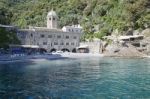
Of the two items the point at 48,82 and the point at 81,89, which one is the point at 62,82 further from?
the point at 81,89

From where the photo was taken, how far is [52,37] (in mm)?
92250

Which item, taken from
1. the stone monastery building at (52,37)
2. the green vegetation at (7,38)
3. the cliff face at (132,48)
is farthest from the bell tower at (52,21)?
the cliff face at (132,48)

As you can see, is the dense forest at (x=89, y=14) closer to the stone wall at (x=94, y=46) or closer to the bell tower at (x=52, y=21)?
the stone wall at (x=94, y=46)

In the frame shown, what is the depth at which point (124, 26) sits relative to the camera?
8800 centimetres

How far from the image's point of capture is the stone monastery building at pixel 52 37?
87125 mm

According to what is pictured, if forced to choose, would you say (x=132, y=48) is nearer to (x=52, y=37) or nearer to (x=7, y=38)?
(x=52, y=37)

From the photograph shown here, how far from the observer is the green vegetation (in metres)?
69.0

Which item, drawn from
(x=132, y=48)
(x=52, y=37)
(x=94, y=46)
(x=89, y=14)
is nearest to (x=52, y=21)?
(x=52, y=37)

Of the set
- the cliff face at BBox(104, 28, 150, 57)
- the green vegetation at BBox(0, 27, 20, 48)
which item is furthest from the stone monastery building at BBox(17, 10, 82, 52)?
the cliff face at BBox(104, 28, 150, 57)

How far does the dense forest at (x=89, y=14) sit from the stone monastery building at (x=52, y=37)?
430 cm

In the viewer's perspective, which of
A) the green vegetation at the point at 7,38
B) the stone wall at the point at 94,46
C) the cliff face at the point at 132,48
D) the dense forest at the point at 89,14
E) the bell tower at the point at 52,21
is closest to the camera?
the green vegetation at the point at 7,38

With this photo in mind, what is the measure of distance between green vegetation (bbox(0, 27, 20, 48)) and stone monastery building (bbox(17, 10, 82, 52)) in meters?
4.97

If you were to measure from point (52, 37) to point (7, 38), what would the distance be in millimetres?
21938

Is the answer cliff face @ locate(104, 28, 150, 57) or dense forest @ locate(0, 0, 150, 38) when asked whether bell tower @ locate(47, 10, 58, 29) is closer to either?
dense forest @ locate(0, 0, 150, 38)
